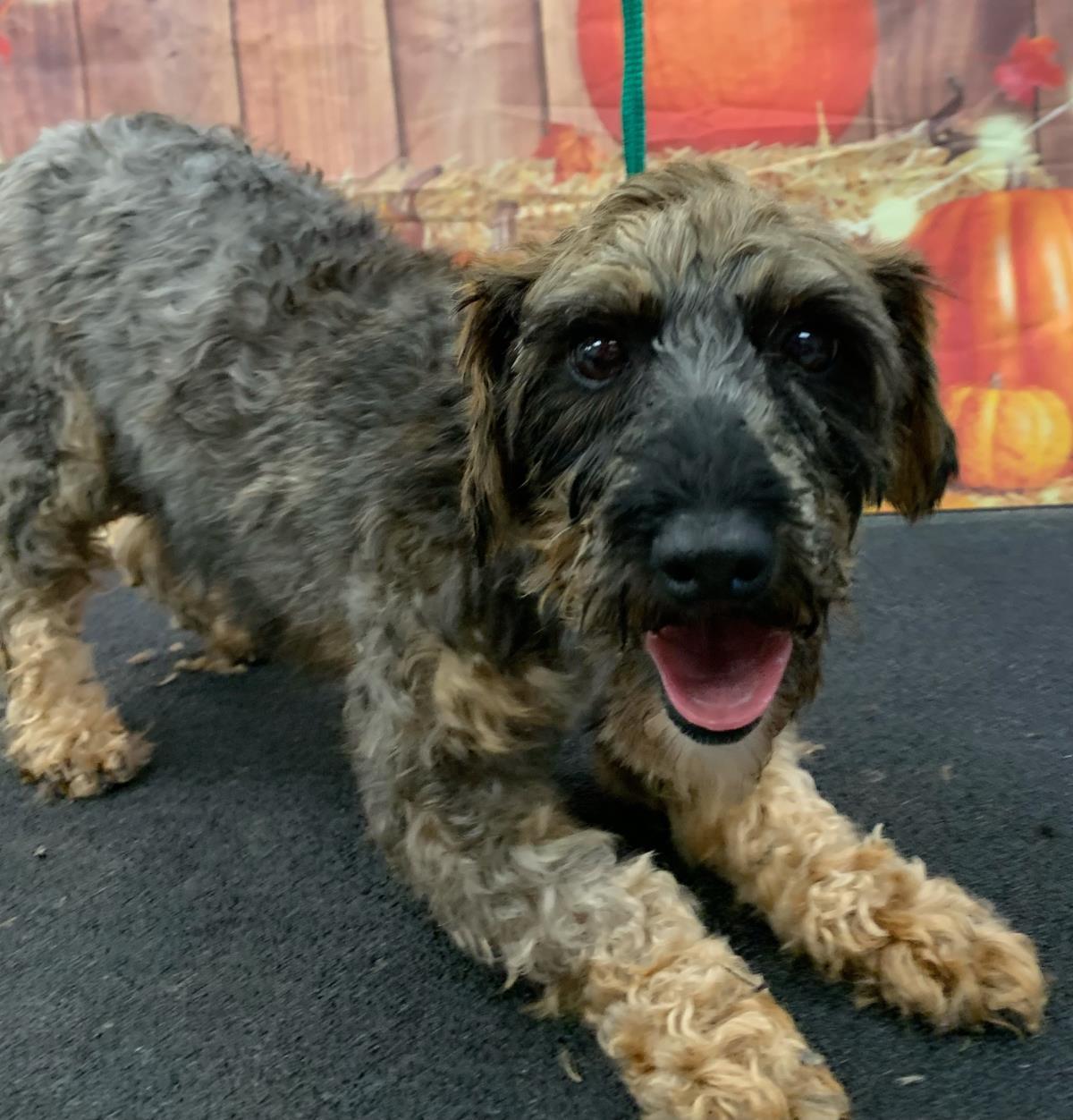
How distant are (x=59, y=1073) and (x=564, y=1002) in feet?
2.33

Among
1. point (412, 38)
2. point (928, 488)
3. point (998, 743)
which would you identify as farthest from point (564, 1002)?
point (412, 38)

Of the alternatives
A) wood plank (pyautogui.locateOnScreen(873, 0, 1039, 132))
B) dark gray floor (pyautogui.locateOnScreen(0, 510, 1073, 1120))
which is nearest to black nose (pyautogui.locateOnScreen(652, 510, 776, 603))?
dark gray floor (pyautogui.locateOnScreen(0, 510, 1073, 1120))

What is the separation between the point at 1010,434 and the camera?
11.6 feet

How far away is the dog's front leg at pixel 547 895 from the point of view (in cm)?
132

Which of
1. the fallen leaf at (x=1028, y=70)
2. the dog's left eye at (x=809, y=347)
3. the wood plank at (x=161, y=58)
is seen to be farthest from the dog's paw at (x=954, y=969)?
the wood plank at (x=161, y=58)

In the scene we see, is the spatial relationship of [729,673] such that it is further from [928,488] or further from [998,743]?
[998,743]

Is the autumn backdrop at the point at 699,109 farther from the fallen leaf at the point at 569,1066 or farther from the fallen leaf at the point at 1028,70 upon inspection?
the fallen leaf at the point at 569,1066

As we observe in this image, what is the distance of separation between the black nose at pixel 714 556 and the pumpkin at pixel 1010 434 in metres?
2.59

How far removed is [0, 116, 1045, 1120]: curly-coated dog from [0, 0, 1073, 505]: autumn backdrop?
1578 mm

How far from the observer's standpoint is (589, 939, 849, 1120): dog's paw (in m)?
1.28

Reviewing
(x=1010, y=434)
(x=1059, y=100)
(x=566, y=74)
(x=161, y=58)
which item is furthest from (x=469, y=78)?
(x=1010, y=434)

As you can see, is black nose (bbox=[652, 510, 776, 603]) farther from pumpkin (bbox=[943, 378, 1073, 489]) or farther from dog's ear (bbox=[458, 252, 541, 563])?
pumpkin (bbox=[943, 378, 1073, 489])

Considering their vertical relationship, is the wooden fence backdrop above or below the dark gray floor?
above

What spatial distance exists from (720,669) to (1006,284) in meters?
2.70
